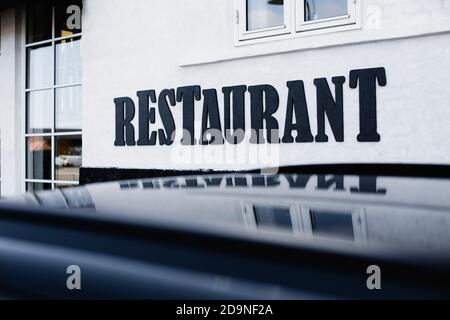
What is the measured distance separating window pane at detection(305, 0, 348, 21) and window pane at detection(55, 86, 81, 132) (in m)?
3.87

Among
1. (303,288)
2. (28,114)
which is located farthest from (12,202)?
(28,114)

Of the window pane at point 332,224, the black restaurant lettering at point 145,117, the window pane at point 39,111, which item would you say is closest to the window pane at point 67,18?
the window pane at point 39,111

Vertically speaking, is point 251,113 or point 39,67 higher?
point 39,67

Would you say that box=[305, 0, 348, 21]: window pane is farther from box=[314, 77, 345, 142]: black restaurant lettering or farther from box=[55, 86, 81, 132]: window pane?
box=[55, 86, 81, 132]: window pane

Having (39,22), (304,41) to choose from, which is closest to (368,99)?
(304,41)

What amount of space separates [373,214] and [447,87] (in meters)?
3.43

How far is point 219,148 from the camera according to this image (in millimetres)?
5262

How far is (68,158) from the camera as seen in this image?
24.6ft

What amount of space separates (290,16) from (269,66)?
1.68 feet

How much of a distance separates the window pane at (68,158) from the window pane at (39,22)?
1697 millimetres

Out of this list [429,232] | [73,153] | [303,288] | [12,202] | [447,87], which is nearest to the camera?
[303,288]

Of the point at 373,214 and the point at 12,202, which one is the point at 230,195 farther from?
the point at 12,202

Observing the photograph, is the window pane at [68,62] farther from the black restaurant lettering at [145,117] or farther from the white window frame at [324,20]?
the white window frame at [324,20]

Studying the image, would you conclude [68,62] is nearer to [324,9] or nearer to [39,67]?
[39,67]
